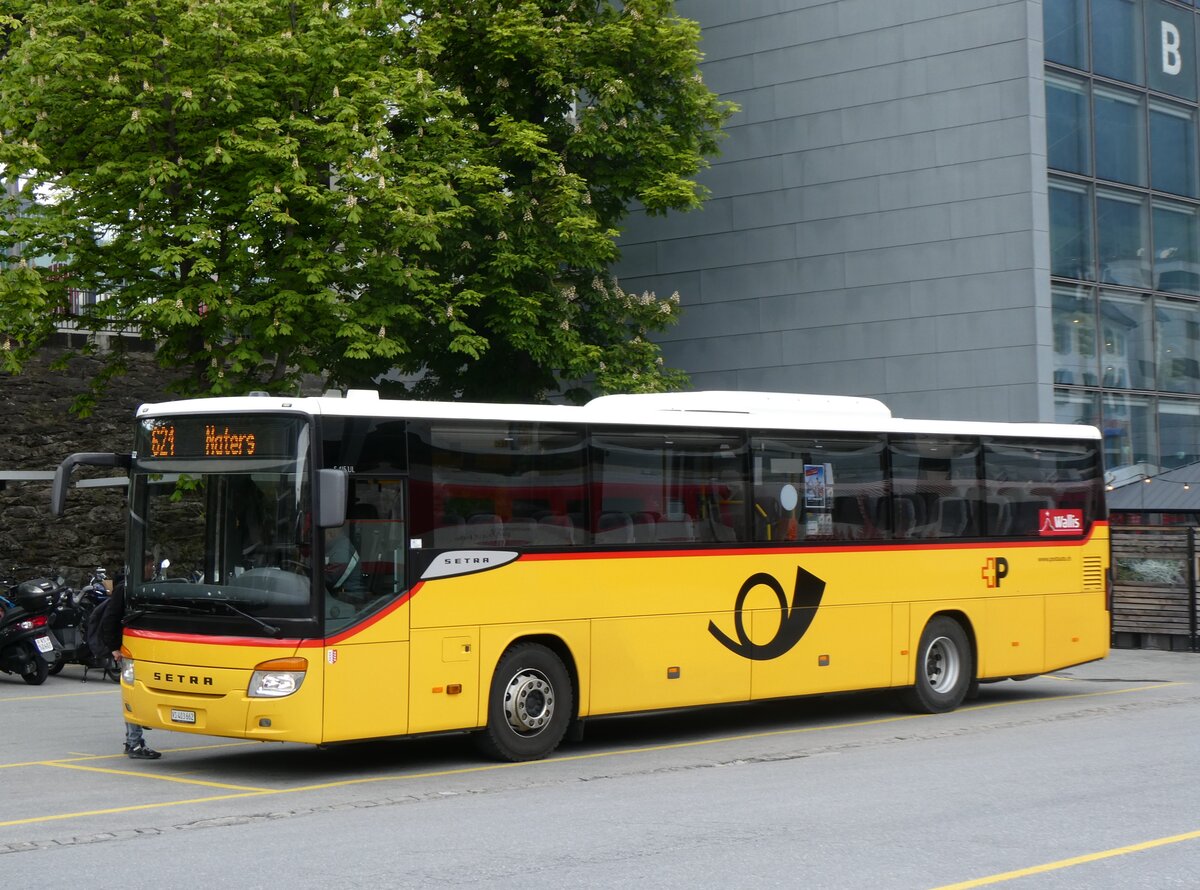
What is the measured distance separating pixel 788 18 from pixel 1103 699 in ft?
64.8

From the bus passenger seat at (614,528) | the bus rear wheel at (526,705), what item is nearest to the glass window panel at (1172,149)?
the bus passenger seat at (614,528)

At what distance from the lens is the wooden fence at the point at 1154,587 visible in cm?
2386

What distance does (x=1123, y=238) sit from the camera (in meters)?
32.9

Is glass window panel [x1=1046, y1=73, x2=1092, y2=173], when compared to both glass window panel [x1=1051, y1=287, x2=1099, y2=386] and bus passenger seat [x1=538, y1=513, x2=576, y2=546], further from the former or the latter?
bus passenger seat [x1=538, y1=513, x2=576, y2=546]

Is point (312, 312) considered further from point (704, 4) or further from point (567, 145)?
point (704, 4)

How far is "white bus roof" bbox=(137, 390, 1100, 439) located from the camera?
12172 mm

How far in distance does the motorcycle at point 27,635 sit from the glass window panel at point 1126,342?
68.2 ft

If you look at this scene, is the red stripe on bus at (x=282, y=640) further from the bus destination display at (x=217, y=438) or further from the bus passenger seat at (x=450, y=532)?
the bus destination display at (x=217, y=438)

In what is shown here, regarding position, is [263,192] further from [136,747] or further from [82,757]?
[136,747]

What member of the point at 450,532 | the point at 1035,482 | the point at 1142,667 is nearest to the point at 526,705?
the point at 450,532

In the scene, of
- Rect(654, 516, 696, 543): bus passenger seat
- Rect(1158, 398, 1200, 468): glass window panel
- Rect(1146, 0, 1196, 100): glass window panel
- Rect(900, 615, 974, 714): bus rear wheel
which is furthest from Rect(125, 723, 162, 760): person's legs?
Rect(1146, 0, 1196, 100): glass window panel

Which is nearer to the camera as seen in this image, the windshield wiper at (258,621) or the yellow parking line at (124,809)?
the yellow parking line at (124,809)

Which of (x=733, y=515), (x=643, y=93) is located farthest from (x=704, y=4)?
(x=733, y=515)

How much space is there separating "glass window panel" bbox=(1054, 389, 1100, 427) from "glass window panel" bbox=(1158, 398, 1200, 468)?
216cm
